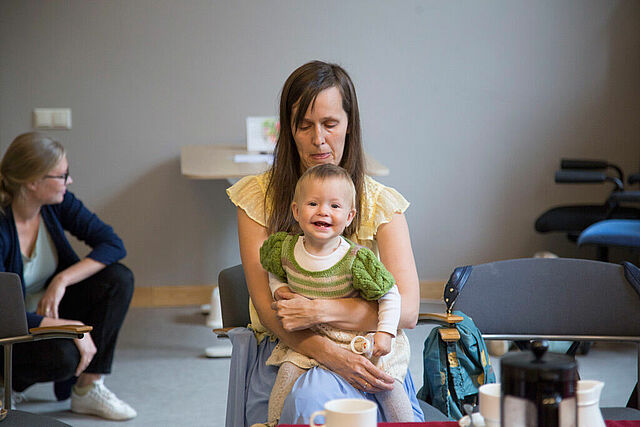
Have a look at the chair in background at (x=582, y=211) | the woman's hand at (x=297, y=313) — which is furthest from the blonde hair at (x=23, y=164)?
the chair in background at (x=582, y=211)

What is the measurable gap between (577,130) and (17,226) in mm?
3158

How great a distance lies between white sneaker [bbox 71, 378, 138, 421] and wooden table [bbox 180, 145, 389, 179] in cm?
105

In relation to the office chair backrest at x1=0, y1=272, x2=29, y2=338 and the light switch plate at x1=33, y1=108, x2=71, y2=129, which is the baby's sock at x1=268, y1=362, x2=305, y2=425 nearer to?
the office chair backrest at x1=0, y1=272, x2=29, y2=338

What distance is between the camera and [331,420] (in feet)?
3.27

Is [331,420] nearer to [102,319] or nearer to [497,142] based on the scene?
[102,319]

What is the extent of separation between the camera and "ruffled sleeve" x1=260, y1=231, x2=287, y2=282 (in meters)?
1.62

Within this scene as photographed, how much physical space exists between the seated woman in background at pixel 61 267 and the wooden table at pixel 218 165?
0.63 m

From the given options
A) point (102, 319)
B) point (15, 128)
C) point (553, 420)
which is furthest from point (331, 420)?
point (15, 128)

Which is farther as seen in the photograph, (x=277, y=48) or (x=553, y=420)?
(x=277, y=48)

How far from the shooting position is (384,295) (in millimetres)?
1571

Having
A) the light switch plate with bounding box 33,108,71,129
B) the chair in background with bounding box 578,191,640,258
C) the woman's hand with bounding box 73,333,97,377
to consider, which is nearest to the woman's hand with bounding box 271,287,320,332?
the woman's hand with bounding box 73,333,97,377

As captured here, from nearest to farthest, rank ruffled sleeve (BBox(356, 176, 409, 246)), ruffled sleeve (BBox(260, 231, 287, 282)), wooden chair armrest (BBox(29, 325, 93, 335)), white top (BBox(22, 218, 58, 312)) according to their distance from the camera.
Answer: ruffled sleeve (BBox(260, 231, 287, 282)) → ruffled sleeve (BBox(356, 176, 409, 246)) → wooden chair armrest (BBox(29, 325, 93, 335)) → white top (BBox(22, 218, 58, 312))

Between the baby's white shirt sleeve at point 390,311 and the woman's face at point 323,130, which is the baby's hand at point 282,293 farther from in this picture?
the woman's face at point 323,130

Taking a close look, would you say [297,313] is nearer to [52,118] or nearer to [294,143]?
[294,143]
